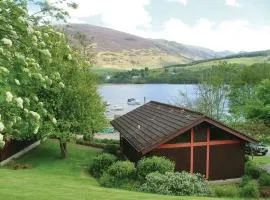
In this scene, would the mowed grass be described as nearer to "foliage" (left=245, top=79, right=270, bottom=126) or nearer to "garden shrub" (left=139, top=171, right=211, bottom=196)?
"garden shrub" (left=139, top=171, right=211, bottom=196)

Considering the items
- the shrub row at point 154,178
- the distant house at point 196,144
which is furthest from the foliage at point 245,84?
the shrub row at point 154,178

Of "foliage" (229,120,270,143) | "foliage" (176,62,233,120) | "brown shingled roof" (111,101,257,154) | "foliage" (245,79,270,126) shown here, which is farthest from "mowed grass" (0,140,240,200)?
"foliage" (176,62,233,120)

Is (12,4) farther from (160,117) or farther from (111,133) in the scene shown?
(111,133)

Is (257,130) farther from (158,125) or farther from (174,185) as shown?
(174,185)

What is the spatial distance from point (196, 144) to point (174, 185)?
689 cm

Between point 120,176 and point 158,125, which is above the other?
point 158,125

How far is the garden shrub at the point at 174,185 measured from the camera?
79.1 ft

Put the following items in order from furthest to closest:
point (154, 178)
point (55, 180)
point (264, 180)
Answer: point (264, 180), point (55, 180), point (154, 178)

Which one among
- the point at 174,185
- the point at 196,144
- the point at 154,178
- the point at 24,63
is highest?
the point at 24,63

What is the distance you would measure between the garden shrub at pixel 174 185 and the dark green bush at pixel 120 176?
2112 millimetres

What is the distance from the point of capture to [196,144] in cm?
3061

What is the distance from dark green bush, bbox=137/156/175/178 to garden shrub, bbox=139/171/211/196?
1462mm

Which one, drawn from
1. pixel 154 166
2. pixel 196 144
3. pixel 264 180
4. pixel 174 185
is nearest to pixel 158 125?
pixel 196 144

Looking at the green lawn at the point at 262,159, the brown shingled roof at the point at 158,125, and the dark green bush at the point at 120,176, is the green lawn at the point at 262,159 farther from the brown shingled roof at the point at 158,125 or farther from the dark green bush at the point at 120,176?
the dark green bush at the point at 120,176
